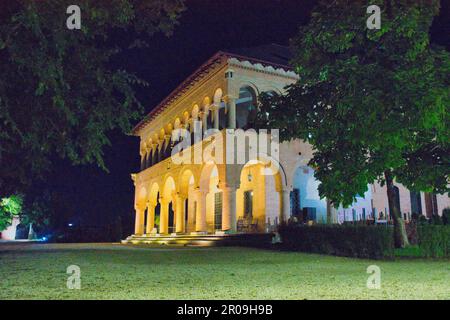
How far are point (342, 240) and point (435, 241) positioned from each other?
2.37 m

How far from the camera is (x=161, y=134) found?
27.9 m

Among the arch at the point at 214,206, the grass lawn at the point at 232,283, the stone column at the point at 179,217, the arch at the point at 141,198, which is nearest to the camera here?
the grass lawn at the point at 232,283

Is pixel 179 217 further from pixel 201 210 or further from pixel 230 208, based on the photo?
pixel 230 208

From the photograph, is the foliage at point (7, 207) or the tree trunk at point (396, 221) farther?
the foliage at point (7, 207)

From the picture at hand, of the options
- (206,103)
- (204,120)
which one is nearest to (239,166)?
(204,120)

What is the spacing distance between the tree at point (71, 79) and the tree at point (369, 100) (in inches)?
159

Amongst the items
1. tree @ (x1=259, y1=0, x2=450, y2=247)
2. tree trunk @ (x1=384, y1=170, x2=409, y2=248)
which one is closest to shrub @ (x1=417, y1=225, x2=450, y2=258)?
tree @ (x1=259, y1=0, x2=450, y2=247)

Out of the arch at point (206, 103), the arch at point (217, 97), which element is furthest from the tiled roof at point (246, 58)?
the arch at point (217, 97)

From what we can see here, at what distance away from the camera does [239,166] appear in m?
17.8

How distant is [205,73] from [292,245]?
10055 mm

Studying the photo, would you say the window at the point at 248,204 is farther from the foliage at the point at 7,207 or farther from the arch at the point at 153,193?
the foliage at the point at 7,207

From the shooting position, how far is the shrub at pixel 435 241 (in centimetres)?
1025
